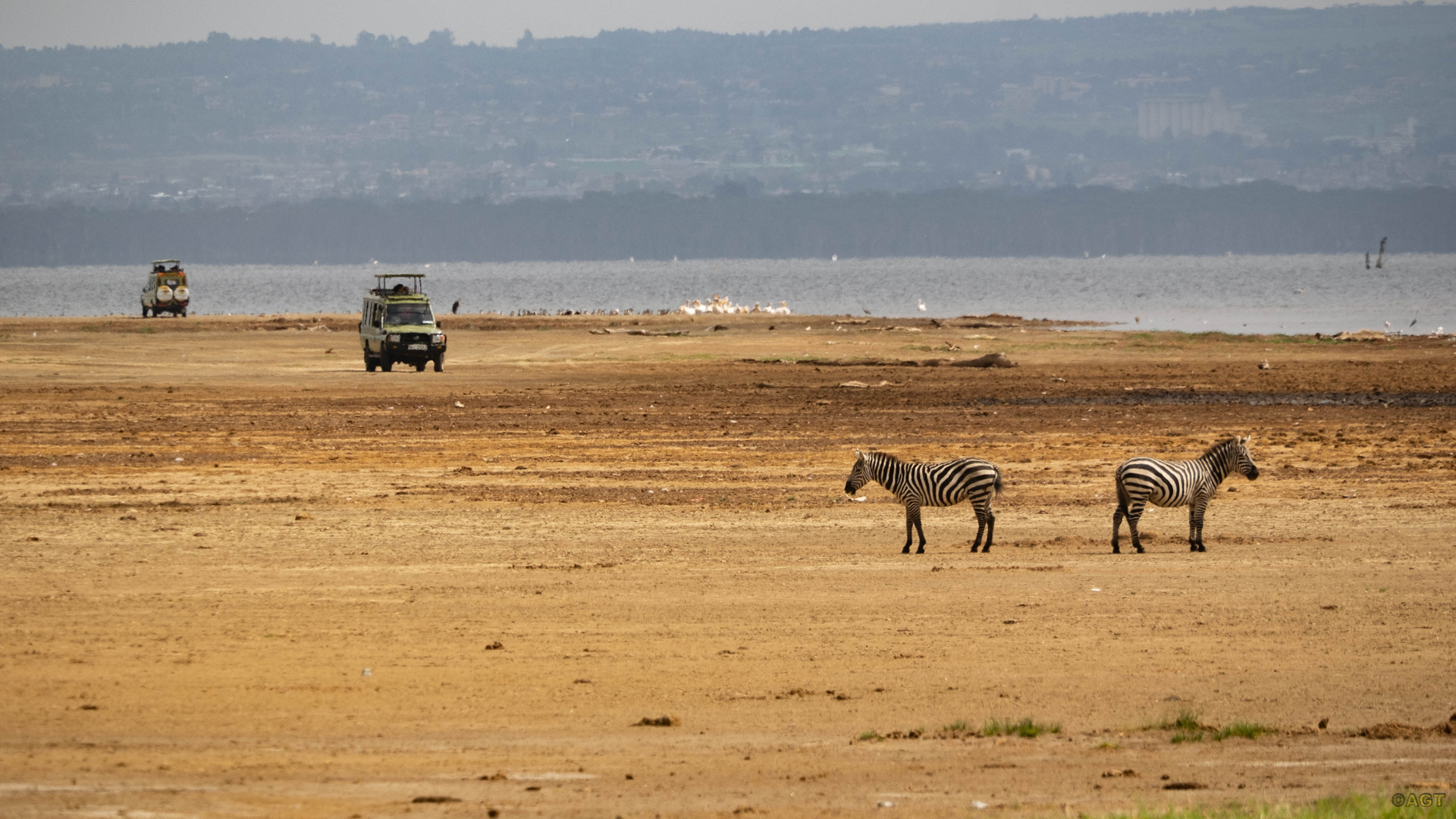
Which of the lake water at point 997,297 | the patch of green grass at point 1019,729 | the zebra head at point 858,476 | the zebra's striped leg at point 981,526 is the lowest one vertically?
the patch of green grass at point 1019,729

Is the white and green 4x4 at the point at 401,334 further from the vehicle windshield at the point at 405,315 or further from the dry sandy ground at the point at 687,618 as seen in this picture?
the dry sandy ground at the point at 687,618

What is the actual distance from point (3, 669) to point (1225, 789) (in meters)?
8.33

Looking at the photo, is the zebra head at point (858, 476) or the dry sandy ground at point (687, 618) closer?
the dry sandy ground at point (687, 618)

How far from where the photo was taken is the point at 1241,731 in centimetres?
1059

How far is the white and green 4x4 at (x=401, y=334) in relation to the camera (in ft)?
145

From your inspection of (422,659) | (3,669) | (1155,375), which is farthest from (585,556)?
(1155,375)

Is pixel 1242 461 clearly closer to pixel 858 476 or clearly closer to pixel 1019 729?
pixel 858 476

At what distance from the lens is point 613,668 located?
12391 mm

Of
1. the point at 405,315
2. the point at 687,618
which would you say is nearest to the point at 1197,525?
the point at 687,618

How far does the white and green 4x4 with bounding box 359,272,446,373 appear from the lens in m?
44.2

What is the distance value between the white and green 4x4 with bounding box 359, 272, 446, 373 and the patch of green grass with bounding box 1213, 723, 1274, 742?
35.3m

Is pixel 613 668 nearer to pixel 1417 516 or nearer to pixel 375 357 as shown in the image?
pixel 1417 516

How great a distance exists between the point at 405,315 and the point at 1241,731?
36.7m

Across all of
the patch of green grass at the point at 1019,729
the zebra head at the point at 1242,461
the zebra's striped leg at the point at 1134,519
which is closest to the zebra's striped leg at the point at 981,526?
the zebra's striped leg at the point at 1134,519
